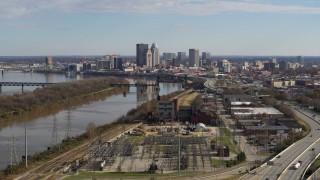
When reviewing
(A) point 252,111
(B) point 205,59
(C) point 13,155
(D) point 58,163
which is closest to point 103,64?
(B) point 205,59

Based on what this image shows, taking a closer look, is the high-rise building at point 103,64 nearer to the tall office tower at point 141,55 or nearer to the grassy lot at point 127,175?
the tall office tower at point 141,55

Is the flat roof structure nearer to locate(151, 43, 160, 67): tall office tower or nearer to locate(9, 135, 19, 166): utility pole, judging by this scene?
locate(9, 135, 19, 166): utility pole

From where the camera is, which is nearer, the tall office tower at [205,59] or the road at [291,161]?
the road at [291,161]

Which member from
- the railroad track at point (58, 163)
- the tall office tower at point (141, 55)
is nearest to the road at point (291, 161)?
the railroad track at point (58, 163)

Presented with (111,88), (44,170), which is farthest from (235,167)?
(111,88)

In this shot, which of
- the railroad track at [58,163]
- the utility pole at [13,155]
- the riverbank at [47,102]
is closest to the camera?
the railroad track at [58,163]

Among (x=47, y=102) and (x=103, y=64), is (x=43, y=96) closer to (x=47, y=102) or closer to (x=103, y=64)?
(x=47, y=102)

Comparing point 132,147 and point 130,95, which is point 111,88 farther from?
point 132,147

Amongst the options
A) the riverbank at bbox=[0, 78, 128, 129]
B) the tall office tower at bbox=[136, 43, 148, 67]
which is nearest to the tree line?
the riverbank at bbox=[0, 78, 128, 129]
